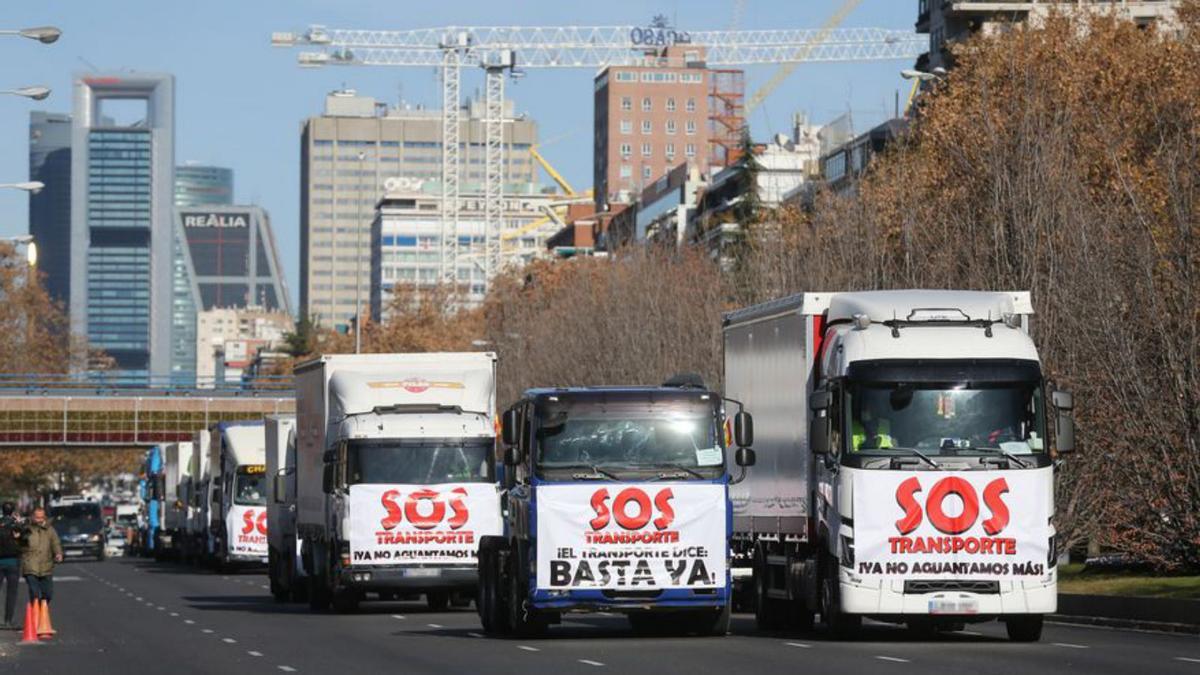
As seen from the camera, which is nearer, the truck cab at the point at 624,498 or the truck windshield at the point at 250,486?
the truck cab at the point at 624,498

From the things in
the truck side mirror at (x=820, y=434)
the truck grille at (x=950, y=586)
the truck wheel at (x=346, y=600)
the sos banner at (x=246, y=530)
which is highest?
the truck side mirror at (x=820, y=434)

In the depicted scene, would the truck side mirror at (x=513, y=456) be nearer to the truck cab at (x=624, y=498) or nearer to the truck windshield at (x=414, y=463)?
the truck cab at (x=624, y=498)

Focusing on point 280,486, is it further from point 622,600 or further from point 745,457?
point 745,457

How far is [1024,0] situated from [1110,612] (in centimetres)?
6719

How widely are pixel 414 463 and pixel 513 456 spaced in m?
9.06

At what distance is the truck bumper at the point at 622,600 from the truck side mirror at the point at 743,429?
5.56 ft

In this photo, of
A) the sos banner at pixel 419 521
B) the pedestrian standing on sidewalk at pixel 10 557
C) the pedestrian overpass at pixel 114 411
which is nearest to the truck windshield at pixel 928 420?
the sos banner at pixel 419 521

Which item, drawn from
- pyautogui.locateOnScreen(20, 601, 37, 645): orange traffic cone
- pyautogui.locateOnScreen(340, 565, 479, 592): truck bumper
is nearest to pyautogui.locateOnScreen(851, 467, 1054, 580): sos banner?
pyautogui.locateOnScreen(20, 601, 37, 645): orange traffic cone

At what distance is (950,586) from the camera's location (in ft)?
87.0

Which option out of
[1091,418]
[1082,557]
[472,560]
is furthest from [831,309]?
[1082,557]

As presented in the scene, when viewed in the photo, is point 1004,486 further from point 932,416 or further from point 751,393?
point 751,393

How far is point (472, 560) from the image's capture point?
1467 inches

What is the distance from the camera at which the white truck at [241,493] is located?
62.7 meters

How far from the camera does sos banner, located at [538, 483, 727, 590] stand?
28.0 m
